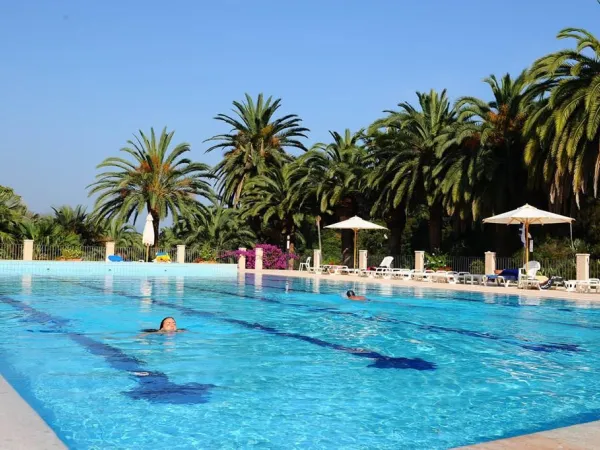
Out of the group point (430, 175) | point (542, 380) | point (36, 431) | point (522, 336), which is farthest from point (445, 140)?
point (36, 431)

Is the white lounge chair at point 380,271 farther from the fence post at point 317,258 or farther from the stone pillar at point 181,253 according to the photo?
the stone pillar at point 181,253

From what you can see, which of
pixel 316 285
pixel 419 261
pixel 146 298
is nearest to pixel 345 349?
pixel 146 298

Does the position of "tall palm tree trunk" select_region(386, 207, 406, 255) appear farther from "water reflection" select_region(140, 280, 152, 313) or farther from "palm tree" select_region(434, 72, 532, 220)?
"water reflection" select_region(140, 280, 152, 313)

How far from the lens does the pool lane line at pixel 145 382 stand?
6.47m

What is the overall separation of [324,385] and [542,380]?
2.67m

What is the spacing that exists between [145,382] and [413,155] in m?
24.1

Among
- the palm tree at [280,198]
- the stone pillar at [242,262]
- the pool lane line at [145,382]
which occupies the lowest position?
the pool lane line at [145,382]

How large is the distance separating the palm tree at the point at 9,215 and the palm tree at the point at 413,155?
708 inches

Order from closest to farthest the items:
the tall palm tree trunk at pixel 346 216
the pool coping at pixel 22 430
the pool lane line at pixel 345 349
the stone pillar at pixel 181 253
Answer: the pool coping at pixel 22 430, the pool lane line at pixel 345 349, the stone pillar at pixel 181 253, the tall palm tree trunk at pixel 346 216

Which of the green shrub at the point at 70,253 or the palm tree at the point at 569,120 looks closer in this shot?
the palm tree at the point at 569,120

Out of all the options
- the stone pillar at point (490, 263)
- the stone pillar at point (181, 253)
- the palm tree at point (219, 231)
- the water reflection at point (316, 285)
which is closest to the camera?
the water reflection at point (316, 285)

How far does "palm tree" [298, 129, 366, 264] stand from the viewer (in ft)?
108

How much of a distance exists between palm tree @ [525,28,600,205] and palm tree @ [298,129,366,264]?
10.3 meters

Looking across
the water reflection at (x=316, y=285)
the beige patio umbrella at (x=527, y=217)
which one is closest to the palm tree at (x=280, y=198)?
the water reflection at (x=316, y=285)
